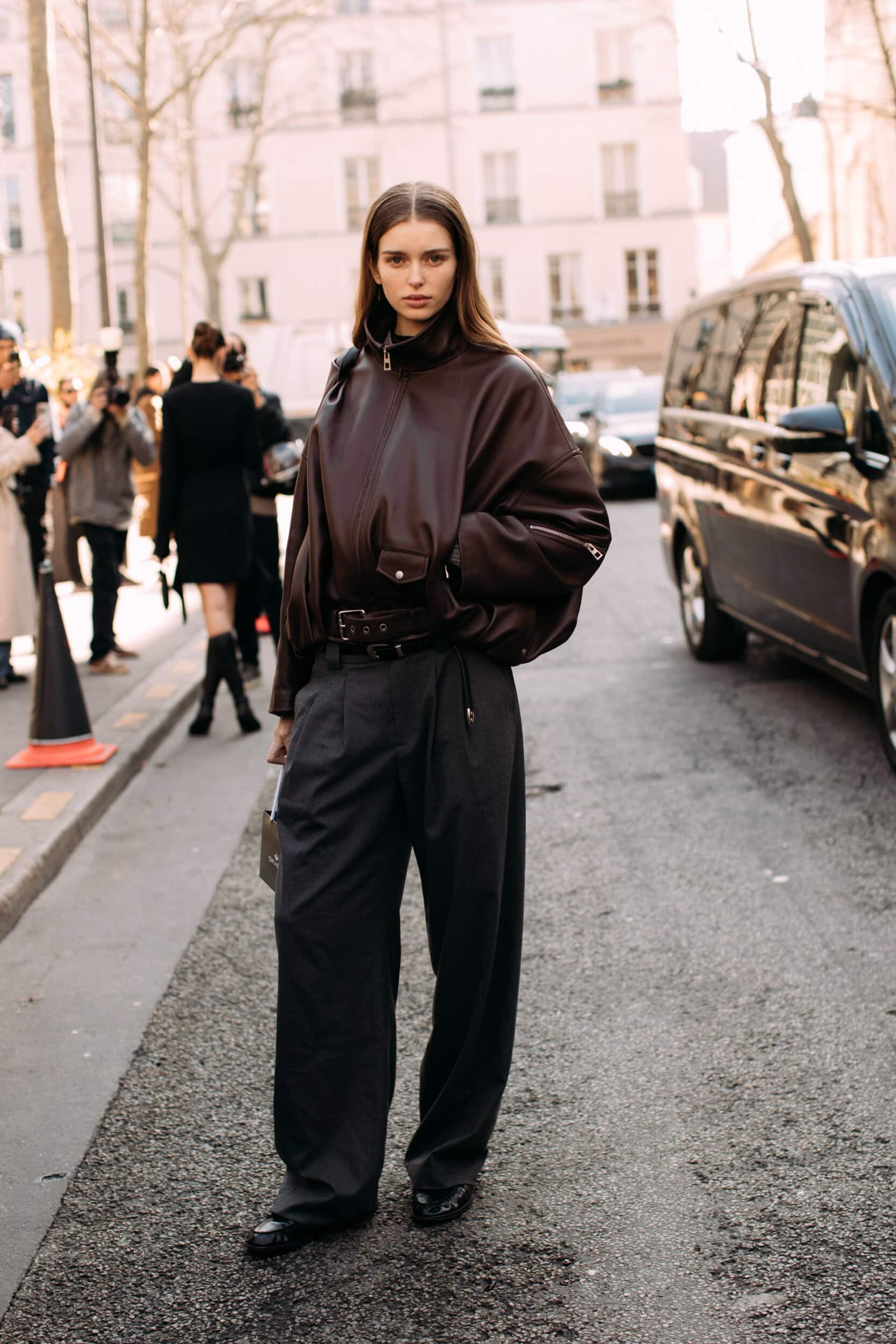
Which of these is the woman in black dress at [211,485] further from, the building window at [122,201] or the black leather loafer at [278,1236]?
the building window at [122,201]

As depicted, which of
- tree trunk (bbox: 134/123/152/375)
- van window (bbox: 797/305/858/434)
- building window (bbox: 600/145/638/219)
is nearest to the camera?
van window (bbox: 797/305/858/434)

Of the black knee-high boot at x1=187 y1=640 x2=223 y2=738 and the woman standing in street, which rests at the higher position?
the woman standing in street

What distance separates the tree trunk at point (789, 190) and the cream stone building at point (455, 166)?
30.9 meters

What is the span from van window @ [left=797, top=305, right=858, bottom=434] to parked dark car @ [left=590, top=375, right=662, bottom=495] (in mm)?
12532

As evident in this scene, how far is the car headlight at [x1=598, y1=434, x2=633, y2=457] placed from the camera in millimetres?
21047

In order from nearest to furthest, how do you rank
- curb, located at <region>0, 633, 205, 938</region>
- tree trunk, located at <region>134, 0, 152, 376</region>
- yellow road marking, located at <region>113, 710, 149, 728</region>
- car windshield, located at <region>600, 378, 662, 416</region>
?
curb, located at <region>0, 633, 205, 938</region>
yellow road marking, located at <region>113, 710, 149, 728</region>
car windshield, located at <region>600, 378, 662, 416</region>
tree trunk, located at <region>134, 0, 152, 376</region>

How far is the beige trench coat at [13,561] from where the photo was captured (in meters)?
8.88


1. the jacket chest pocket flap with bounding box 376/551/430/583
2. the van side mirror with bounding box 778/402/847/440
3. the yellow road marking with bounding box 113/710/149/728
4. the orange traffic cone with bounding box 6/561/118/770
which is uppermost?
the van side mirror with bounding box 778/402/847/440

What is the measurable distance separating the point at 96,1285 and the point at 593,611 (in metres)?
9.23

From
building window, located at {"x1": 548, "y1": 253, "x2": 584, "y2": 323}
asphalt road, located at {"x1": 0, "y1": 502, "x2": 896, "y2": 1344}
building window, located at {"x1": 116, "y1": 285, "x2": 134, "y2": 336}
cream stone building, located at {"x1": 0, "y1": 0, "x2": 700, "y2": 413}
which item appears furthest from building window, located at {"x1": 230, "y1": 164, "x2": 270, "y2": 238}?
asphalt road, located at {"x1": 0, "y1": 502, "x2": 896, "y2": 1344}

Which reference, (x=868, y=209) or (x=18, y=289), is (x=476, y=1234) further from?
(x=18, y=289)

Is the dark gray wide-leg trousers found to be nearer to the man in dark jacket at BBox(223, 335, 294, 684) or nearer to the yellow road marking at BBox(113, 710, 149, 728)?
the yellow road marking at BBox(113, 710, 149, 728)

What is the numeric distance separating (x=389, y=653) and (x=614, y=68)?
54663 mm

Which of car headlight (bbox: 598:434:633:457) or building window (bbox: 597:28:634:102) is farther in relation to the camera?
building window (bbox: 597:28:634:102)
